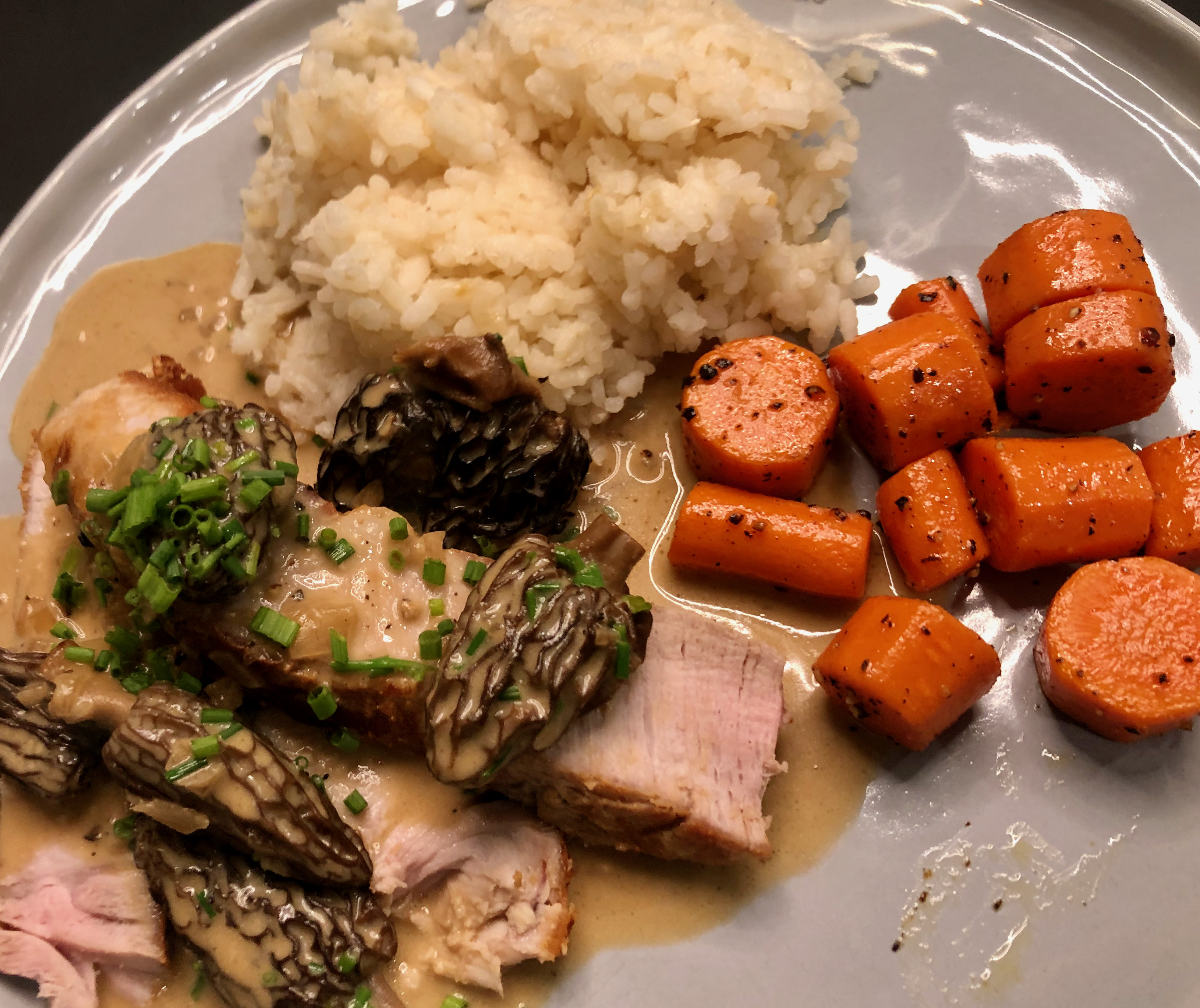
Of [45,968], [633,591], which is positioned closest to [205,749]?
[45,968]

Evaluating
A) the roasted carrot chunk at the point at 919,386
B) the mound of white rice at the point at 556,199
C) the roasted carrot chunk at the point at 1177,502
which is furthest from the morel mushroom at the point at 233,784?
the roasted carrot chunk at the point at 1177,502

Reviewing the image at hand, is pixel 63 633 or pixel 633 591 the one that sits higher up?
pixel 63 633

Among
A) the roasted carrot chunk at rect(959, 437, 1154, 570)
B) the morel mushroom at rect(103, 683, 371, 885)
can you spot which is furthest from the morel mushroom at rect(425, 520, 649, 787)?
the roasted carrot chunk at rect(959, 437, 1154, 570)

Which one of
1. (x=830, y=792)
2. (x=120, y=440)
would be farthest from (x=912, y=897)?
(x=120, y=440)

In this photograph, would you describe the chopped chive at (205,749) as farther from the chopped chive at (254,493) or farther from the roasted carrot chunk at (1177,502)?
the roasted carrot chunk at (1177,502)

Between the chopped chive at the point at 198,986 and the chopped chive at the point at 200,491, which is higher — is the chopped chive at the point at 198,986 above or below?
below

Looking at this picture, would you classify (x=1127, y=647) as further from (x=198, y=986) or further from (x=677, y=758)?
(x=198, y=986)

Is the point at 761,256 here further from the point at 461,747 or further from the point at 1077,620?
the point at 461,747
